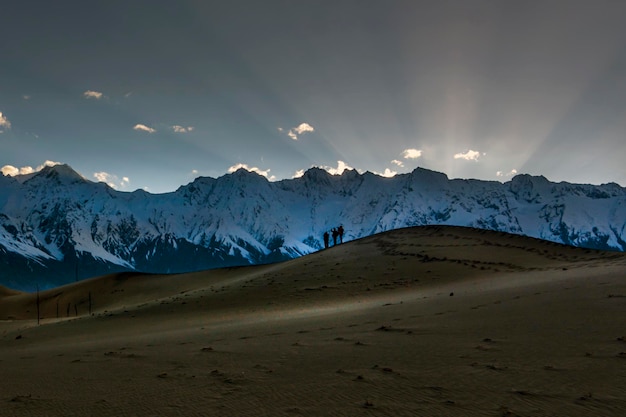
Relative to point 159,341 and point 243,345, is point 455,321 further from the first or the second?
point 159,341

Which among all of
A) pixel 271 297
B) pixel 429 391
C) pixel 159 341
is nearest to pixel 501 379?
pixel 429 391

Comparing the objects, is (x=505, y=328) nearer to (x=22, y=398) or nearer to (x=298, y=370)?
(x=298, y=370)

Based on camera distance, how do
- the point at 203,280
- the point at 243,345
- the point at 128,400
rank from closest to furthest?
the point at 128,400, the point at 243,345, the point at 203,280

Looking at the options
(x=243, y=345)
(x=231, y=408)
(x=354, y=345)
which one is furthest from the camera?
(x=243, y=345)

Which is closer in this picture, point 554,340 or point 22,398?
point 22,398

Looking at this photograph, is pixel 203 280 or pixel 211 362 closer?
pixel 211 362

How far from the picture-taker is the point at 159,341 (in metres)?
14.2

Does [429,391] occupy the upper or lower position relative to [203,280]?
lower

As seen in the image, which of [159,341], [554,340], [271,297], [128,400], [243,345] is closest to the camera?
[128,400]

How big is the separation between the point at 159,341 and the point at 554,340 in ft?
36.0

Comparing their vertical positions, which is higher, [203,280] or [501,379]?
[203,280]

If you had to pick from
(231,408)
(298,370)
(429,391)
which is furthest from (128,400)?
(429,391)

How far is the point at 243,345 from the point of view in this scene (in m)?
11.9

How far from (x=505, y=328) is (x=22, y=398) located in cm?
996
